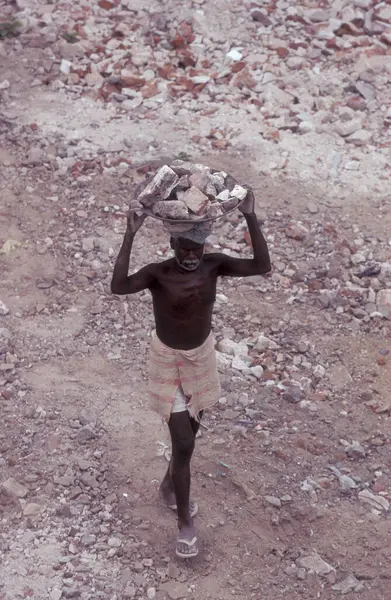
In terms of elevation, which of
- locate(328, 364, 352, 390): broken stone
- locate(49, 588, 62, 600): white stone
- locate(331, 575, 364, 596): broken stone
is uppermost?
locate(49, 588, 62, 600): white stone

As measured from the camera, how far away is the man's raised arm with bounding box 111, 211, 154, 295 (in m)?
4.31

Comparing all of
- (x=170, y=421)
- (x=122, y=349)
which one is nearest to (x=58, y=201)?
(x=122, y=349)

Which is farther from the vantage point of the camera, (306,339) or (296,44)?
(296,44)

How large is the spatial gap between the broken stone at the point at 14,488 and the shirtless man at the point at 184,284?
38.3 inches

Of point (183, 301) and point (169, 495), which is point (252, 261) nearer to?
point (183, 301)

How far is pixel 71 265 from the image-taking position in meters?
7.05

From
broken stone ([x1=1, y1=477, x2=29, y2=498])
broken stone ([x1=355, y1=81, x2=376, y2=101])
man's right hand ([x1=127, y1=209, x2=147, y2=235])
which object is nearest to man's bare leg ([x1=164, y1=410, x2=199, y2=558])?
Result: broken stone ([x1=1, y1=477, x2=29, y2=498])

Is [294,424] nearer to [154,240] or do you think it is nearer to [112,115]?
[154,240]

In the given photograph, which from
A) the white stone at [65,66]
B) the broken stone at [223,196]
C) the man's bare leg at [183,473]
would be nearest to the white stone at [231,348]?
the man's bare leg at [183,473]

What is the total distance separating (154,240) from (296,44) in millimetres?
3228

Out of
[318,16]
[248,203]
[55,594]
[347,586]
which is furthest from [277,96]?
[55,594]

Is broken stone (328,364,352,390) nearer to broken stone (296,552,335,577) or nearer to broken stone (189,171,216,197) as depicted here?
broken stone (296,552,335,577)

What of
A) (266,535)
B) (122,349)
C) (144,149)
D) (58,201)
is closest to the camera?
(266,535)

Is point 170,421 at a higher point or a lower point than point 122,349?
higher
